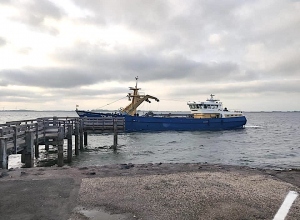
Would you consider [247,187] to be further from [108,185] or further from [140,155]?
[140,155]

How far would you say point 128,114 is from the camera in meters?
42.8

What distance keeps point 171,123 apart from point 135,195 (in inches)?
1389

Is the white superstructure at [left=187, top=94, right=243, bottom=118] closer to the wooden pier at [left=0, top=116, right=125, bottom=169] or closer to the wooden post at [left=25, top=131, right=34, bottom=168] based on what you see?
the wooden pier at [left=0, top=116, right=125, bottom=169]

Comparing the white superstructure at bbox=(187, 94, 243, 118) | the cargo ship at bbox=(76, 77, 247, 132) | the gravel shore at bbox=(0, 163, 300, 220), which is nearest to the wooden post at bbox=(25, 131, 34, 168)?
the gravel shore at bbox=(0, 163, 300, 220)

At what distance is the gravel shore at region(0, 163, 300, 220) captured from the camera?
19.9 ft

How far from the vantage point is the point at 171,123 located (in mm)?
42406

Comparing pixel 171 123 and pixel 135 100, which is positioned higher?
pixel 135 100

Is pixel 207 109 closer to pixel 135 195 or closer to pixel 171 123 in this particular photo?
pixel 171 123

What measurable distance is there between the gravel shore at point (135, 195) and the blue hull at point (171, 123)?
97.9 feet

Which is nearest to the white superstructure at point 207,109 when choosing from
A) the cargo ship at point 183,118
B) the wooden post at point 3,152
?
the cargo ship at point 183,118

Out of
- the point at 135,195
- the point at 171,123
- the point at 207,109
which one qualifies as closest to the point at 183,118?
the point at 171,123

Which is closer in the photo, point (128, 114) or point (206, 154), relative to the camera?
point (206, 154)

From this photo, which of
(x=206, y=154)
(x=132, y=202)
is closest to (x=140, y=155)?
(x=206, y=154)

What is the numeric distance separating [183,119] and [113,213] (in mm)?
37475
